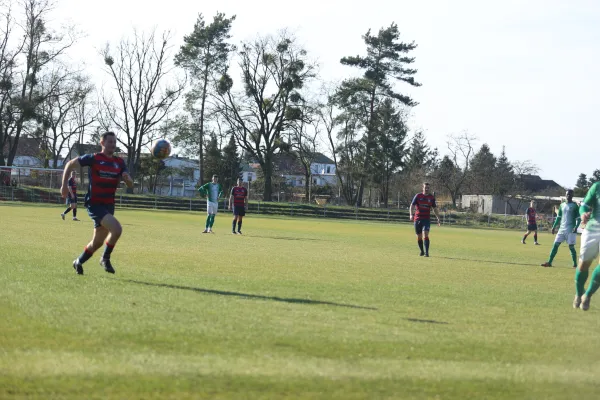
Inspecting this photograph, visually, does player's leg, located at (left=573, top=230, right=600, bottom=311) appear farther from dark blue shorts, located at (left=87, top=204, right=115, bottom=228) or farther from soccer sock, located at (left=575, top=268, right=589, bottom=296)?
dark blue shorts, located at (left=87, top=204, right=115, bottom=228)

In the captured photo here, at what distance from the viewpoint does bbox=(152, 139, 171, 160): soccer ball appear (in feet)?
60.2

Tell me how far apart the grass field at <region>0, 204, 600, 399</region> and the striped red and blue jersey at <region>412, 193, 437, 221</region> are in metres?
7.39

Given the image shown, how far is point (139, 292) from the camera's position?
9.10 meters

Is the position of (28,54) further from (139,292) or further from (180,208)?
(139,292)

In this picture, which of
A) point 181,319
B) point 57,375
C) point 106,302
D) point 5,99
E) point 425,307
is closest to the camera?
point 57,375

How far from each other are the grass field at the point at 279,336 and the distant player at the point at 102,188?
20.4 inches

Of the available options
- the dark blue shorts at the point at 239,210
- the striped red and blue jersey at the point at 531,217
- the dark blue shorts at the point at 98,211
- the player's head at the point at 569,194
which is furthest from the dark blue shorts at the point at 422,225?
the striped red and blue jersey at the point at 531,217

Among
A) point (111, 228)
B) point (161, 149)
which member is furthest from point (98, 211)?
point (161, 149)

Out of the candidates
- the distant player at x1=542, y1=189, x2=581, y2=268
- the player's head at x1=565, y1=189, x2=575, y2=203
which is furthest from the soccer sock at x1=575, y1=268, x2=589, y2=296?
the distant player at x1=542, y1=189, x2=581, y2=268

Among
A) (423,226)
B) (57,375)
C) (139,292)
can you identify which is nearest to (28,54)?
(423,226)

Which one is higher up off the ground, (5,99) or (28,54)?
(28,54)

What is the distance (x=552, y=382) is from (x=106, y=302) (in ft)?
15.9

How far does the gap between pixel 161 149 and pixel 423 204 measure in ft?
24.1

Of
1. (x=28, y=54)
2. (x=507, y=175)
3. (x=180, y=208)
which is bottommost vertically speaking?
(x=180, y=208)
